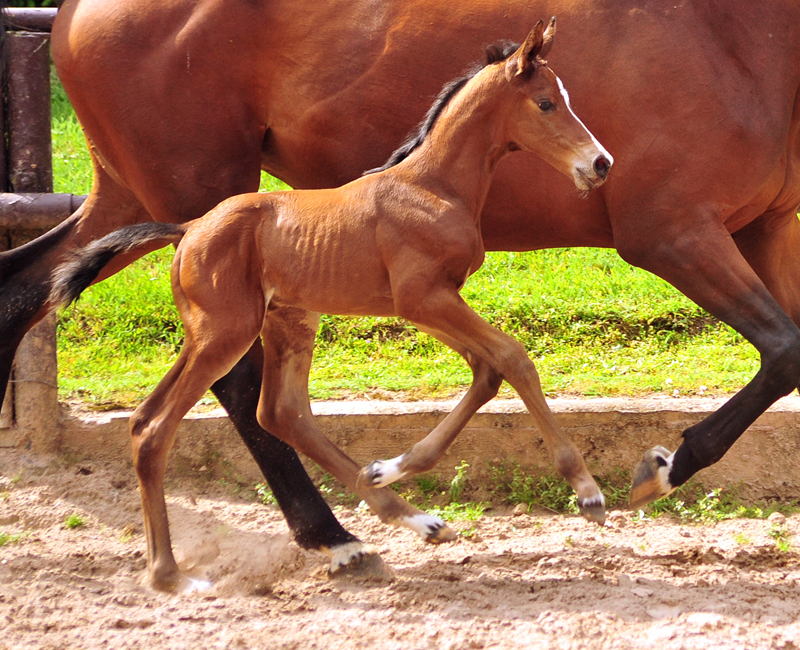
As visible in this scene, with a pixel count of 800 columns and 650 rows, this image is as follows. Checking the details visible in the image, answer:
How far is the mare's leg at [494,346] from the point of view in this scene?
2.95 metres

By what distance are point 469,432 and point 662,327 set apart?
166cm

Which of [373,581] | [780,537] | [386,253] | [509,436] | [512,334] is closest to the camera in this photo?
[386,253]

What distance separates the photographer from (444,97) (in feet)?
10.2

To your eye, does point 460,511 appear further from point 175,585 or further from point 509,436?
point 175,585

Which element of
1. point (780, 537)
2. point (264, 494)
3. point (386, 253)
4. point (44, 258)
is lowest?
point (264, 494)

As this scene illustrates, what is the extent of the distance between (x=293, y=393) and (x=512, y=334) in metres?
2.09

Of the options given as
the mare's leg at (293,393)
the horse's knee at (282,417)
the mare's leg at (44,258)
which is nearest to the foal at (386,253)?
the mare's leg at (293,393)

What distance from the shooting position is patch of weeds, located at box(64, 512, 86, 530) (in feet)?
12.6

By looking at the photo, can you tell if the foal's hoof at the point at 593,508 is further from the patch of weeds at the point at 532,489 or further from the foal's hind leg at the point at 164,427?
the foal's hind leg at the point at 164,427

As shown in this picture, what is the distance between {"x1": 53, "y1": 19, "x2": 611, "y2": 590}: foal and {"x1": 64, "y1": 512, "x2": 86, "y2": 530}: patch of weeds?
2.61 feet

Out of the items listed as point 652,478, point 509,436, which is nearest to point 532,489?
point 509,436

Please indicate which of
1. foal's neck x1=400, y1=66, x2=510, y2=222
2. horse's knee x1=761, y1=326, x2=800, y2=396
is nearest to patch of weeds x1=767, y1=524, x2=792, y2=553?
horse's knee x1=761, y1=326, x2=800, y2=396

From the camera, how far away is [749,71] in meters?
3.31

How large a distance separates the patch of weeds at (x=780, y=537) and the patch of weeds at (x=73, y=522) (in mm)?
2668
